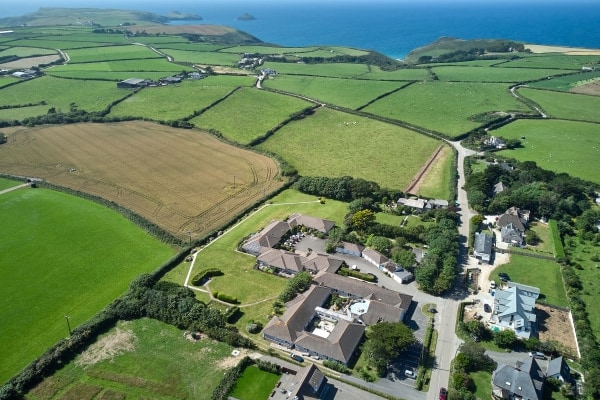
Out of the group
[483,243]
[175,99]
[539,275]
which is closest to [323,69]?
[175,99]

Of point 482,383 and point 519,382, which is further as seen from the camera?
point 482,383

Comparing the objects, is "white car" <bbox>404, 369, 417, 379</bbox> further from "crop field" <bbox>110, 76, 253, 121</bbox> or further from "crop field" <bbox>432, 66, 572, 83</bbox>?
"crop field" <bbox>432, 66, 572, 83</bbox>

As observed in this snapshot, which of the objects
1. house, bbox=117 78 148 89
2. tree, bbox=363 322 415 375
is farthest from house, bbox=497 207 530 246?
house, bbox=117 78 148 89

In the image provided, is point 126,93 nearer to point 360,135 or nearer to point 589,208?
point 360,135

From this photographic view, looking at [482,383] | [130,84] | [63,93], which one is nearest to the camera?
[482,383]

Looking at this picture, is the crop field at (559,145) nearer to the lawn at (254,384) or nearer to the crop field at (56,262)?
the lawn at (254,384)

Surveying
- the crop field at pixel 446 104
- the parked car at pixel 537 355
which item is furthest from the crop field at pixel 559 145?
the parked car at pixel 537 355

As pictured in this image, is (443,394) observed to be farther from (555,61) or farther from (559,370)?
(555,61)
